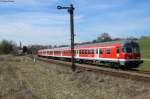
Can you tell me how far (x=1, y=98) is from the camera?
1195 cm

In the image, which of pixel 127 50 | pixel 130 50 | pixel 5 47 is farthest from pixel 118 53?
pixel 5 47

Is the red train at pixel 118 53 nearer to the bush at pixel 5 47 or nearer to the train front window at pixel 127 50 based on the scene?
the train front window at pixel 127 50

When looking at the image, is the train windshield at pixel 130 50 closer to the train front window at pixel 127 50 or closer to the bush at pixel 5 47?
the train front window at pixel 127 50

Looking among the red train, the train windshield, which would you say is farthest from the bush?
the train windshield

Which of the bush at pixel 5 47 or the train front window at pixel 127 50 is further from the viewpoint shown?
the bush at pixel 5 47

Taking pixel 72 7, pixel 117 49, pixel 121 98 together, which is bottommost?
pixel 121 98

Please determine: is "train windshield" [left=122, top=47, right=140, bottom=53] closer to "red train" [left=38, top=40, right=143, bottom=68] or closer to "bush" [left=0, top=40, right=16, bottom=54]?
"red train" [left=38, top=40, right=143, bottom=68]

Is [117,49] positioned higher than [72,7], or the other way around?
[72,7]

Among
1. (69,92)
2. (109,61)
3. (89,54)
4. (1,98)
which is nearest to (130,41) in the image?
(109,61)

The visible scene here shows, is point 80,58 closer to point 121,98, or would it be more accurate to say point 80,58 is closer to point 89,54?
point 89,54

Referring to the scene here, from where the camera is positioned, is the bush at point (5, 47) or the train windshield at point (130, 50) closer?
the train windshield at point (130, 50)

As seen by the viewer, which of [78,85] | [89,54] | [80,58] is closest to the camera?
[78,85]

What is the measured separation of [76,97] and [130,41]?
63.9 feet

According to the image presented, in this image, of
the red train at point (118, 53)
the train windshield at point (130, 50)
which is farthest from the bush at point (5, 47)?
the train windshield at point (130, 50)
